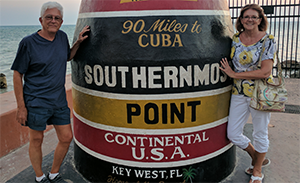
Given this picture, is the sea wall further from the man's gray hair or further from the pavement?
the man's gray hair

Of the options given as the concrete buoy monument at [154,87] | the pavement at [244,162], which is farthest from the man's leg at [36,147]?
the concrete buoy monument at [154,87]

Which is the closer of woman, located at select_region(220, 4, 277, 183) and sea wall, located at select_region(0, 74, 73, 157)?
woman, located at select_region(220, 4, 277, 183)

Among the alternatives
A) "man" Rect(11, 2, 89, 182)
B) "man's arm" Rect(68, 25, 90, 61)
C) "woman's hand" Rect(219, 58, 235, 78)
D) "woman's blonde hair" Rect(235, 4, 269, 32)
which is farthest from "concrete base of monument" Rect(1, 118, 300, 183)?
"woman's blonde hair" Rect(235, 4, 269, 32)

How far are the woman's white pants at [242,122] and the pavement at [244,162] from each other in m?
0.54

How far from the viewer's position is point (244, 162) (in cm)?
366

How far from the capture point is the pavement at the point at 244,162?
10.9ft

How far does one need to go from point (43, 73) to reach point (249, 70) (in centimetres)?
223

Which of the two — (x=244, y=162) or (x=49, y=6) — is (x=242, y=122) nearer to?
(x=244, y=162)

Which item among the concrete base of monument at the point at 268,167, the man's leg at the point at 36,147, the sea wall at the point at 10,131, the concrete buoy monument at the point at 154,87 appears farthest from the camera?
the sea wall at the point at 10,131

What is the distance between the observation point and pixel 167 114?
2.71 m

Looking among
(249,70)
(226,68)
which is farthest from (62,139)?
(249,70)

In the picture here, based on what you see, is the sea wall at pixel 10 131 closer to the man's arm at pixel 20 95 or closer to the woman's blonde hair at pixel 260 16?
the man's arm at pixel 20 95

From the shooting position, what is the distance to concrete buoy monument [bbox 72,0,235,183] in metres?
2.63

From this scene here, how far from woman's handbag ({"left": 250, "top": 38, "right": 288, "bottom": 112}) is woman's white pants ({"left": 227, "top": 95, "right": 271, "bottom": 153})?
14 cm
